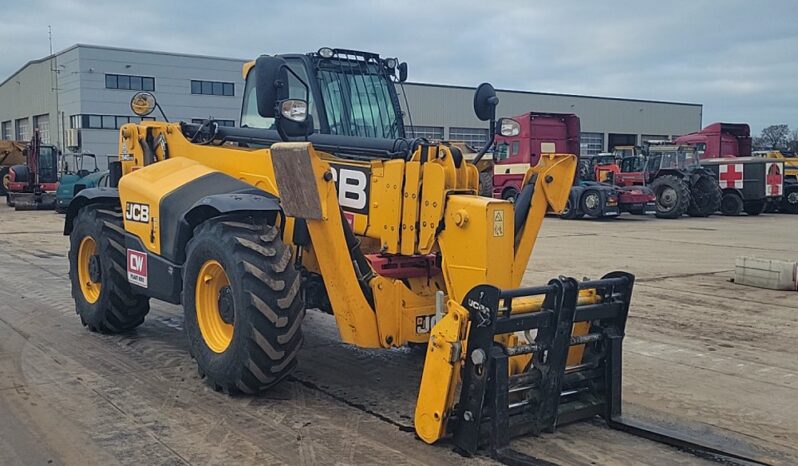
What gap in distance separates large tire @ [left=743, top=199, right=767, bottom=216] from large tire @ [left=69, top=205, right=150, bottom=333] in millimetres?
25709

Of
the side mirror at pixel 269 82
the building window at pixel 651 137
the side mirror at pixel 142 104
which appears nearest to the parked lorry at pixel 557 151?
the side mirror at pixel 142 104

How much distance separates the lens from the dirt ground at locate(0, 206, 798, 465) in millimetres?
4473

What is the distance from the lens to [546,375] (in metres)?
4.59

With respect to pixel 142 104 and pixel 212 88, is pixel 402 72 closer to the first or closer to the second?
pixel 142 104

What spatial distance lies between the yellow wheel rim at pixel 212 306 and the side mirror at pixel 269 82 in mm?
1220

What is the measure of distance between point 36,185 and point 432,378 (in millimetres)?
28714

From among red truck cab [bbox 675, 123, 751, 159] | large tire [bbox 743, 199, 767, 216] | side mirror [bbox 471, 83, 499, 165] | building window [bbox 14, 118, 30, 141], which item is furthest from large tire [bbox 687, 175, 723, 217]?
building window [bbox 14, 118, 30, 141]

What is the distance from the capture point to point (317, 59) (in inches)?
245

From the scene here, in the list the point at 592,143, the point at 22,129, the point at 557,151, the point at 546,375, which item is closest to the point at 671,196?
the point at 557,151

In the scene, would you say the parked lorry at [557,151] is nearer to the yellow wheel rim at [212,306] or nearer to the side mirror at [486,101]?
the side mirror at [486,101]

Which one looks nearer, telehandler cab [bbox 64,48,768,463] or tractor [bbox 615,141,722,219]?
telehandler cab [bbox 64,48,768,463]

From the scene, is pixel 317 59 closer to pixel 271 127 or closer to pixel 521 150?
pixel 271 127

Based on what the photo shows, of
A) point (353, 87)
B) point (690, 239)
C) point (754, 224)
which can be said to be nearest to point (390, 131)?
point (353, 87)

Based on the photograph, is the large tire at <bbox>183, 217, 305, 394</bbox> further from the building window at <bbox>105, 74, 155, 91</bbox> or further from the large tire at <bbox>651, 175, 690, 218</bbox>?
the building window at <bbox>105, 74, 155, 91</bbox>
